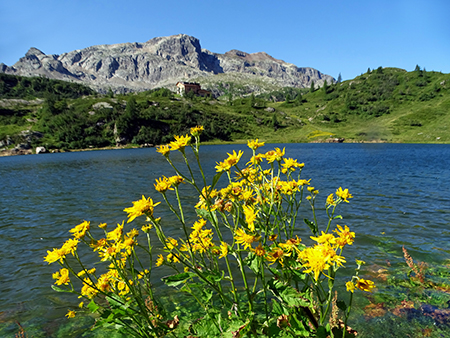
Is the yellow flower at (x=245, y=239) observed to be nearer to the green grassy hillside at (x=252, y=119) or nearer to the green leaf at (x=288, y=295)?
the green leaf at (x=288, y=295)

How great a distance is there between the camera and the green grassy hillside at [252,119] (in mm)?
101438

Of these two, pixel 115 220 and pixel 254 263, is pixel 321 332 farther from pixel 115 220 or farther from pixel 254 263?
pixel 115 220

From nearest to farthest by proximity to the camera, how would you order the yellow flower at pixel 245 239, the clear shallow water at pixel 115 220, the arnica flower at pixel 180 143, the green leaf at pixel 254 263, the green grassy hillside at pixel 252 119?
the yellow flower at pixel 245 239
the green leaf at pixel 254 263
the arnica flower at pixel 180 143
the clear shallow water at pixel 115 220
the green grassy hillside at pixel 252 119

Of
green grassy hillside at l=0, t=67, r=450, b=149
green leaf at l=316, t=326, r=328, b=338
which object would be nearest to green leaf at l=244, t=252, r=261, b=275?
green leaf at l=316, t=326, r=328, b=338

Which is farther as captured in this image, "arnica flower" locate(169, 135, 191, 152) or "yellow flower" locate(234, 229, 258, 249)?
"arnica flower" locate(169, 135, 191, 152)

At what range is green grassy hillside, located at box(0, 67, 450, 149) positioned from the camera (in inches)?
3994

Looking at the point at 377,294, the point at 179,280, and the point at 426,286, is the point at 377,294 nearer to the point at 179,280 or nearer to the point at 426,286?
the point at 426,286

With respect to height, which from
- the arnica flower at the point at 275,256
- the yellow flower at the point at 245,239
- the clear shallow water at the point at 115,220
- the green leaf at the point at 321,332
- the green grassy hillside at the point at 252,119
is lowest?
the clear shallow water at the point at 115,220

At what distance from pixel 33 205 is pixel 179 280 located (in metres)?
19.6

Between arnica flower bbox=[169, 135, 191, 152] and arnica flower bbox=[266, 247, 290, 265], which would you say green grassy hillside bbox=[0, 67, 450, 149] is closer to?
arnica flower bbox=[266, 247, 290, 265]

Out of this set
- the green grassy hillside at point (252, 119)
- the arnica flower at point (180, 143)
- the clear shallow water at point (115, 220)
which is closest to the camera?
the arnica flower at point (180, 143)

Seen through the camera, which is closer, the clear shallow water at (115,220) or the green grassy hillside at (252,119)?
the clear shallow water at (115,220)

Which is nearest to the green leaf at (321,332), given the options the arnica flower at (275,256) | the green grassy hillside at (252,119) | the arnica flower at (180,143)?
the arnica flower at (275,256)

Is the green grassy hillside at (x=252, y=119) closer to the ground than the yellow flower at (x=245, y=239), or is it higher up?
higher up
